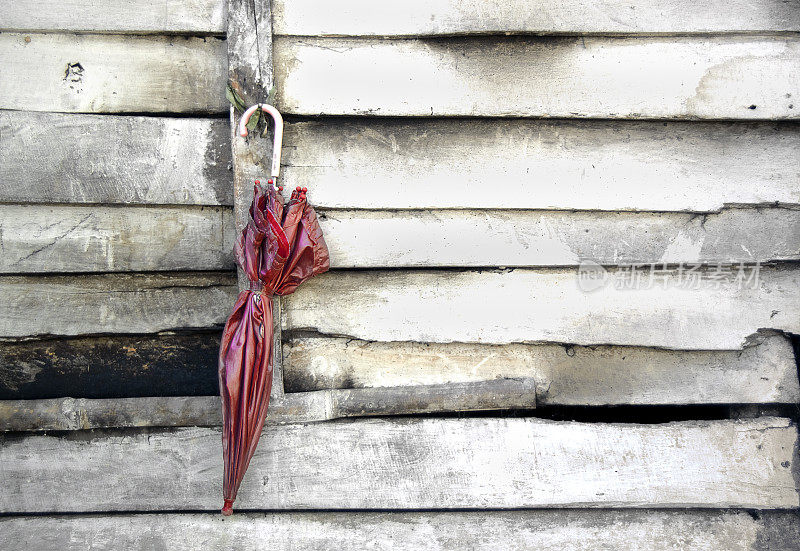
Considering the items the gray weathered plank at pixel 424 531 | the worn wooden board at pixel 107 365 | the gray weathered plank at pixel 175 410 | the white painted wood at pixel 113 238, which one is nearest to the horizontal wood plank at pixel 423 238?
the white painted wood at pixel 113 238

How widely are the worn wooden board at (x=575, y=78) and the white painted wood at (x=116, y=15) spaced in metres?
0.36

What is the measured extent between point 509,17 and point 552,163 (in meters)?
0.49

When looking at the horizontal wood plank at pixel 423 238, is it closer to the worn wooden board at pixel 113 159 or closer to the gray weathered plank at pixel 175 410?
the worn wooden board at pixel 113 159

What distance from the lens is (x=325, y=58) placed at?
172 centimetres

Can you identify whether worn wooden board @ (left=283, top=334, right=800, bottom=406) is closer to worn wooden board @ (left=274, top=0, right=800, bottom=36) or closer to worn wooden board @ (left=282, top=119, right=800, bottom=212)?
worn wooden board @ (left=282, top=119, right=800, bottom=212)

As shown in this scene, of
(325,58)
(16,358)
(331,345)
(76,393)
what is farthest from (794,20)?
(16,358)

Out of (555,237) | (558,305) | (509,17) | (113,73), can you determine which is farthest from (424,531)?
(113,73)

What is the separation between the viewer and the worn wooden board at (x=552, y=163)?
69.2 inches

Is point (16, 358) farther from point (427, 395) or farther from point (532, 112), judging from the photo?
point (532, 112)

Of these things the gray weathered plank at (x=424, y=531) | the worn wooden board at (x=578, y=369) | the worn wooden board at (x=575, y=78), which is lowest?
the gray weathered plank at (x=424, y=531)

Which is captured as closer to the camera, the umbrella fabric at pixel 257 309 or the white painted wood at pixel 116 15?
the umbrella fabric at pixel 257 309

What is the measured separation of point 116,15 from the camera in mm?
1727

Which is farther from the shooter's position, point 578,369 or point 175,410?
point 578,369

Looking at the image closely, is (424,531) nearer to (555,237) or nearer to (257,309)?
(257,309)
